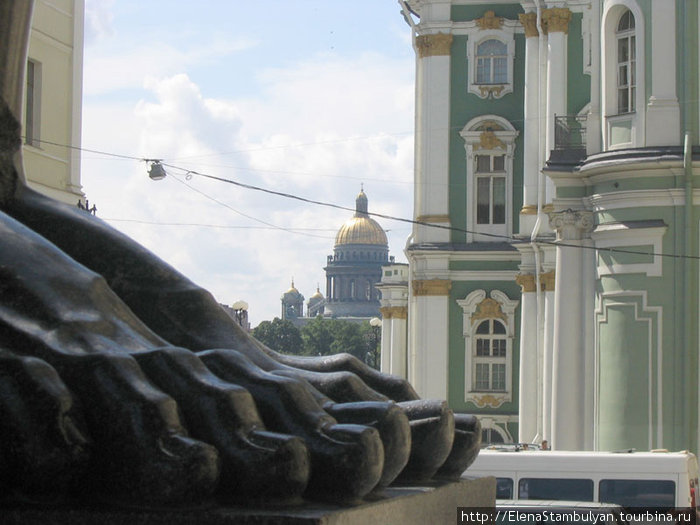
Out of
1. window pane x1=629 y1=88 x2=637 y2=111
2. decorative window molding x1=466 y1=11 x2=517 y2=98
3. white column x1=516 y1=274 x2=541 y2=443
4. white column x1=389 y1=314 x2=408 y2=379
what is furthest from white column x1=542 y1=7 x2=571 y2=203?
white column x1=389 y1=314 x2=408 y2=379

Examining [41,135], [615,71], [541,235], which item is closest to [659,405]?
[615,71]

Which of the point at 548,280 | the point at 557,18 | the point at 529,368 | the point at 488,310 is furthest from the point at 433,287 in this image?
the point at 557,18

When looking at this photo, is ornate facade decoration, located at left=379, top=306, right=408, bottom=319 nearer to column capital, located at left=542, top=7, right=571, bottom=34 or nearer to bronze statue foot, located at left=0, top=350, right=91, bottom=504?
column capital, located at left=542, top=7, right=571, bottom=34

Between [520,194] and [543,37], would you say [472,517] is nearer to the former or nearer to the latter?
[543,37]

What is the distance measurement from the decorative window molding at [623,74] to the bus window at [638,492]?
6238 mm

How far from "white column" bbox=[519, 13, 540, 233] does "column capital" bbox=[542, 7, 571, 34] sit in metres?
1.65

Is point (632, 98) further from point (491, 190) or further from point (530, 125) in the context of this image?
point (491, 190)

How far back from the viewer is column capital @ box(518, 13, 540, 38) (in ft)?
120

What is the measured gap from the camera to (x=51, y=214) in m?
4.21

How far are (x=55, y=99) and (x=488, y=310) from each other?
1861cm

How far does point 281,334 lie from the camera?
156m

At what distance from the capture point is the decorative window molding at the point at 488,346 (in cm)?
3859

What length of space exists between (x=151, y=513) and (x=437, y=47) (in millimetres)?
35936

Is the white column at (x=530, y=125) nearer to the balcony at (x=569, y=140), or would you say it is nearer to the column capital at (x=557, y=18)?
the column capital at (x=557, y=18)
